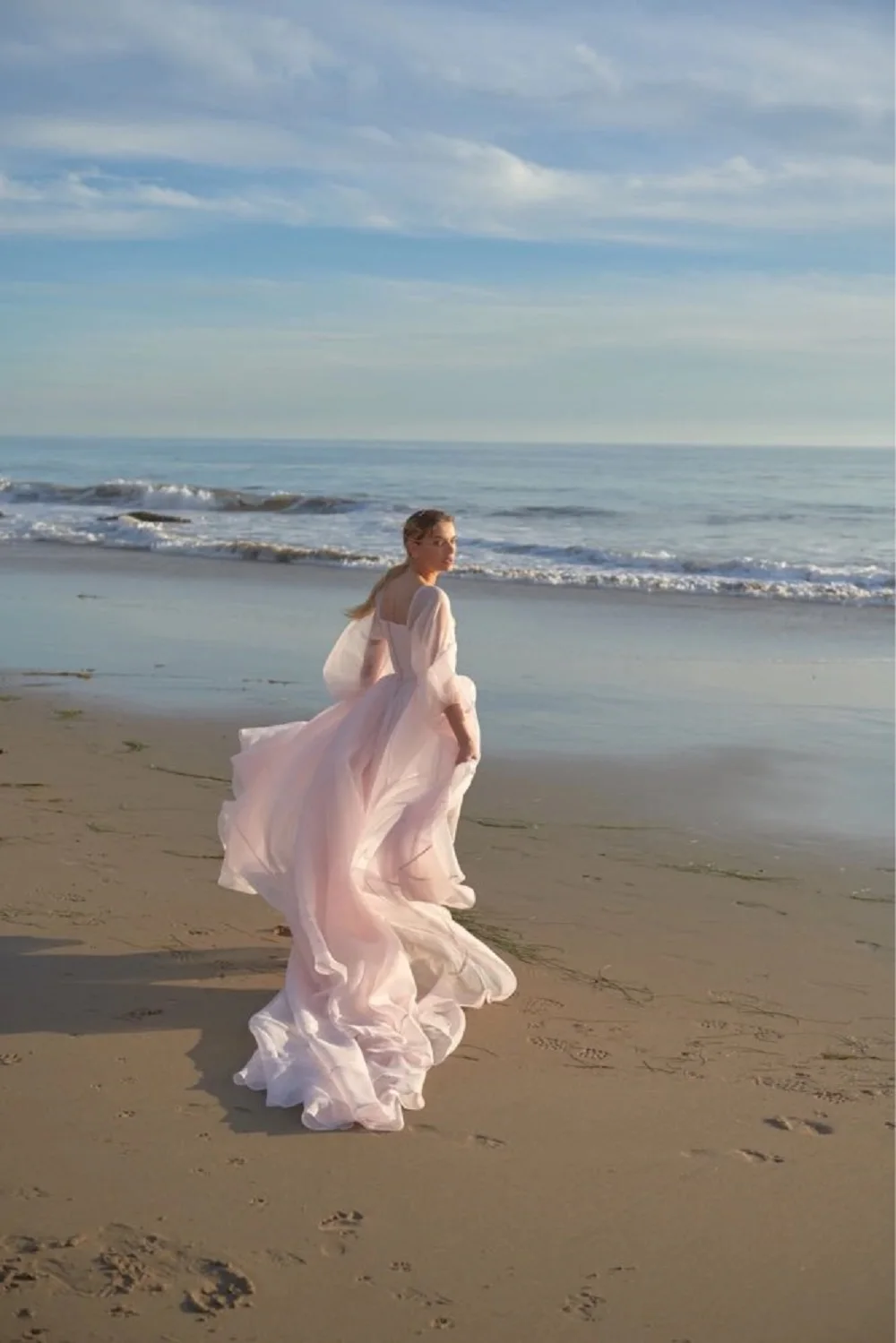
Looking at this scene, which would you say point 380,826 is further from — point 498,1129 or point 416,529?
point 498,1129

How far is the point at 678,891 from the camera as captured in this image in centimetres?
682

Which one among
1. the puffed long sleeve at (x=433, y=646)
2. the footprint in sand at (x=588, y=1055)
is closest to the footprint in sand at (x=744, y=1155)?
the footprint in sand at (x=588, y=1055)

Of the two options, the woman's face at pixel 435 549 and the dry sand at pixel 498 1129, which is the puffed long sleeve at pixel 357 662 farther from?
the dry sand at pixel 498 1129

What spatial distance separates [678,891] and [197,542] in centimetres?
1764

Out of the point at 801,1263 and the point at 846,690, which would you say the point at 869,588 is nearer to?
the point at 846,690

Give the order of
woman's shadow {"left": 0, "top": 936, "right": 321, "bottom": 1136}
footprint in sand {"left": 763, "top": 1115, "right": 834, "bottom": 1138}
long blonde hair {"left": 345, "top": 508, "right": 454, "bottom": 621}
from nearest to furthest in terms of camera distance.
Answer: footprint in sand {"left": 763, "top": 1115, "right": 834, "bottom": 1138}, woman's shadow {"left": 0, "top": 936, "right": 321, "bottom": 1136}, long blonde hair {"left": 345, "top": 508, "right": 454, "bottom": 621}

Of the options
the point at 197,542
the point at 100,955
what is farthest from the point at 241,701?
the point at 197,542

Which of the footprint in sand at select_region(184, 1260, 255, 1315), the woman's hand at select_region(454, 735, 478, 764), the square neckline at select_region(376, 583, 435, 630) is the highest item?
the square neckline at select_region(376, 583, 435, 630)

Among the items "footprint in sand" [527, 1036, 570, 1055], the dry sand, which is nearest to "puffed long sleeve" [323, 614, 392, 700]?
the dry sand

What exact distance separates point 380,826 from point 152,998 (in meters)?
1.06

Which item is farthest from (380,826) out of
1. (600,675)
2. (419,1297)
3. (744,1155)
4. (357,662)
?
(600,675)

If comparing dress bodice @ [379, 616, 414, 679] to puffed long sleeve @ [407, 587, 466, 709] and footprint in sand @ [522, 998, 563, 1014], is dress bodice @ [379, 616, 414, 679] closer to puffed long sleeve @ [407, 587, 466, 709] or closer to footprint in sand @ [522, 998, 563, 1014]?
puffed long sleeve @ [407, 587, 466, 709]

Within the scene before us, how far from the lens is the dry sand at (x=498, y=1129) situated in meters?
3.54

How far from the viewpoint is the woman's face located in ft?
18.2
